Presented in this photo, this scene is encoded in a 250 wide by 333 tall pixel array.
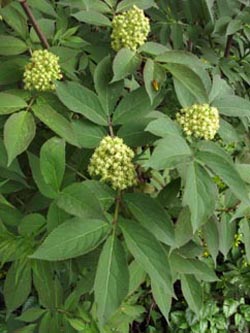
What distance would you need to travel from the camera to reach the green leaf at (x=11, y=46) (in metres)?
1.45

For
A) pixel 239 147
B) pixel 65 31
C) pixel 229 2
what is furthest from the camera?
pixel 239 147

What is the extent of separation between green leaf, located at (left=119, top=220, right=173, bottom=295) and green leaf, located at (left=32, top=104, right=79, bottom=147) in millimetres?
230

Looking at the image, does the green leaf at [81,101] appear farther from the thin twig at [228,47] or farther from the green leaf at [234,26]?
the thin twig at [228,47]

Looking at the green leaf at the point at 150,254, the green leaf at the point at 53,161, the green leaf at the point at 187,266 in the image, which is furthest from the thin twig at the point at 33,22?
the green leaf at the point at 187,266

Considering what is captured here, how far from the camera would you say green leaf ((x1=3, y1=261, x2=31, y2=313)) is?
1.39m

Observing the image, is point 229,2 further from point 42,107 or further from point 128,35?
point 42,107

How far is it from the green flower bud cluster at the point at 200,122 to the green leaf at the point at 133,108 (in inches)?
4.4

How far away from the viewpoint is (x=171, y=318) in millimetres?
2619

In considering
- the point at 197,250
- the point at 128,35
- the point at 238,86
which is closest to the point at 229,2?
the point at 238,86

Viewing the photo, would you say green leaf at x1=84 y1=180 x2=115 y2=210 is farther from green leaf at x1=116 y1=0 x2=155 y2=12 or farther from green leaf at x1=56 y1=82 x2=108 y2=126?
green leaf at x1=116 y1=0 x2=155 y2=12

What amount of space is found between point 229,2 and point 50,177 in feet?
3.80

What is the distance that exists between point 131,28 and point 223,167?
→ 0.43 m

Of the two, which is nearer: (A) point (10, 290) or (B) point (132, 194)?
(B) point (132, 194)

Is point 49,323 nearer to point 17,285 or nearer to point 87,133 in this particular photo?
point 17,285
